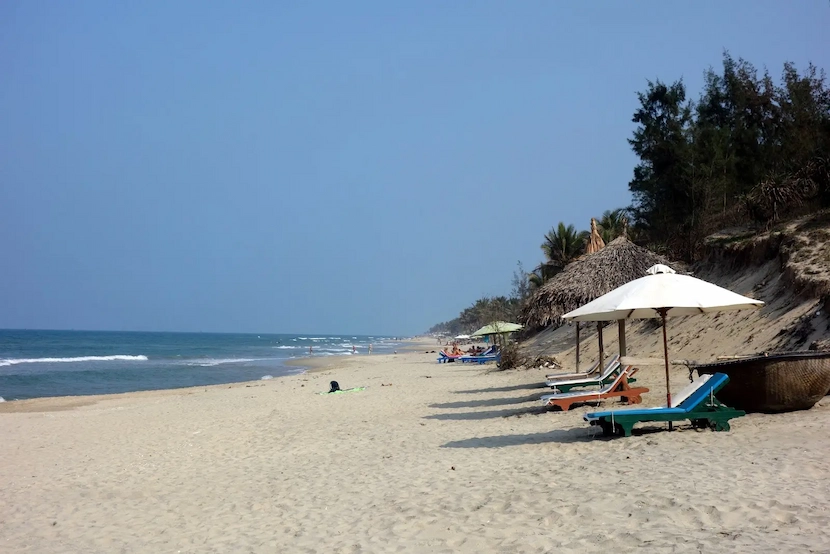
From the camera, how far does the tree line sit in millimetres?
17681

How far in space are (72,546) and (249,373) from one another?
2810 centimetres

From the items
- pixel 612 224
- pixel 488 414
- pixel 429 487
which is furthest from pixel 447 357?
pixel 429 487

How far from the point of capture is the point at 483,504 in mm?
5398

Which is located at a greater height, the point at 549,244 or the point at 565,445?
the point at 549,244

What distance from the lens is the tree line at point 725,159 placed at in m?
17.7

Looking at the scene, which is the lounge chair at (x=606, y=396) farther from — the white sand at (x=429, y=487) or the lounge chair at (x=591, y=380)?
the lounge chair at (x=591, y=380)

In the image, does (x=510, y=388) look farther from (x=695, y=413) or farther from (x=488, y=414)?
(x=695, y=413)

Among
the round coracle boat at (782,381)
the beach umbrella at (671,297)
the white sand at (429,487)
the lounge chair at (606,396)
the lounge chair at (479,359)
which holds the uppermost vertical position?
the beach umbrella at (671,297)

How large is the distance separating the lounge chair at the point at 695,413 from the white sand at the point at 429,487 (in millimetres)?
198

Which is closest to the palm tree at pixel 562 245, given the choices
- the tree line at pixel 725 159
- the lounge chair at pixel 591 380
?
the tree line at pixel 725 159

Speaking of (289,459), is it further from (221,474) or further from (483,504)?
(483,504)

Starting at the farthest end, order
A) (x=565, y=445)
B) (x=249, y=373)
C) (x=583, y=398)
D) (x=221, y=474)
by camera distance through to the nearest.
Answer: (x=249, y=373) < (x=583, y=398) < (x=221, y=474) < (x=565, y=445)

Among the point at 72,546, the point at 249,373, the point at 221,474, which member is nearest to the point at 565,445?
the point at 221,474

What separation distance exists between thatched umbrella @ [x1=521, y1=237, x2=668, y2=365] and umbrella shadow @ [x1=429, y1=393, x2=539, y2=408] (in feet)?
16.0
